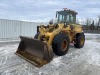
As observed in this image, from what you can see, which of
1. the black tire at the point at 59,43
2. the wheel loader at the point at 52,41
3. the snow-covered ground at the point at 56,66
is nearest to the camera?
the snow-covered ground at the point at 56,66

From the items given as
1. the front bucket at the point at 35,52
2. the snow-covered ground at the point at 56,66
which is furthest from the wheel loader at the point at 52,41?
the snow-covered ground at the point at 56,66

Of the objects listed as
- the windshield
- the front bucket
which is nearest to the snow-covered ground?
the front bucket

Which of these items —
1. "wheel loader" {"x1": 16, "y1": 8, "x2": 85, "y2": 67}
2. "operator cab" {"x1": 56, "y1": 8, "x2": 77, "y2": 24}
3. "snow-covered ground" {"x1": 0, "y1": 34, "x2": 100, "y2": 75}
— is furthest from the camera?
"operator cab" {"x1": 56, "y1": 8, "x2": 77, "y2": 24}

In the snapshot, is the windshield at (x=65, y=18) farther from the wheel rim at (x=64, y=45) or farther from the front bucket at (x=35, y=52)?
the front bucket at (x=35, y=52)

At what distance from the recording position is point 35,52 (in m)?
8.07

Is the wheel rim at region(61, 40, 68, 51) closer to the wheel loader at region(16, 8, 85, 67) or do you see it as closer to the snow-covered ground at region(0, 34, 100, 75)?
the wheel loader at region(16, 8, 85, 67)

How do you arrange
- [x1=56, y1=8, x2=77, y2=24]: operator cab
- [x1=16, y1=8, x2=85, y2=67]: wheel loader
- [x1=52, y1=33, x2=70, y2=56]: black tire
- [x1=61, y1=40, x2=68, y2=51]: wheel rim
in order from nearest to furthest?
[x1=16, y1=8, x2=85, y2=67]: wheel loader, [x1=52, y1=33, x2=70, y2=56]: black tire, [x1=61, y1=40, x2=68, y2=51]: wheel rim, [x1=56, y1=8, x2=77, y2=24]: operator cab

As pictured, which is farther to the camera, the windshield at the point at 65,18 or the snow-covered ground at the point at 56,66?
the windshield at the point at 65,18

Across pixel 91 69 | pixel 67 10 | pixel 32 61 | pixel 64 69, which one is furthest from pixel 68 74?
pixel 67 10

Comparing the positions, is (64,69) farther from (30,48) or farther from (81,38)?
(81,38)

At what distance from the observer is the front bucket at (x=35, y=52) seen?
7180 mm

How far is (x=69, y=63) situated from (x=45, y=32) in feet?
7.54

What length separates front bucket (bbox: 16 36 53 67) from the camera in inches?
283

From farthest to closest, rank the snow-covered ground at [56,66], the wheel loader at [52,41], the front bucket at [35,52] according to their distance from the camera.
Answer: the wheel loader at [52,41] < the front bucket at [35,52] < the snow-covered ground at [56,66]
